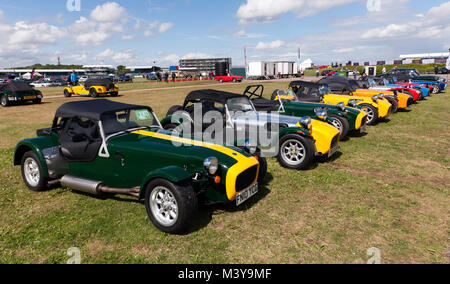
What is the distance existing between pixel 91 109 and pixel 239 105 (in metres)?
3.80

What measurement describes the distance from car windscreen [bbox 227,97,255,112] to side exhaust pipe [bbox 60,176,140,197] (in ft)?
12.0

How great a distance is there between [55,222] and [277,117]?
5.50 metres

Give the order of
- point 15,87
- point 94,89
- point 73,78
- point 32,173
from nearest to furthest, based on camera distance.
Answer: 1. point 32,173
2. point 15,87
3. point 94,89
4. point 73,78

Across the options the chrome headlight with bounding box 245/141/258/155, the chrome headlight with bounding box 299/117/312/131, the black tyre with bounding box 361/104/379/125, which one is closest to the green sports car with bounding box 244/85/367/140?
the chrome headlight with bounding box 299/117/312/131

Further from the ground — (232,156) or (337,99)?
(337,99)

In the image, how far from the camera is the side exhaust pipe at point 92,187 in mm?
4502

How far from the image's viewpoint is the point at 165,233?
13.4 feet

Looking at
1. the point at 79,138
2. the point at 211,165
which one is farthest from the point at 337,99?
the point at 79,138

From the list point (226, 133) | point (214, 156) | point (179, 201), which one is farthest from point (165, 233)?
point (226, 133)

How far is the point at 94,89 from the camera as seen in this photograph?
22500 millimetres

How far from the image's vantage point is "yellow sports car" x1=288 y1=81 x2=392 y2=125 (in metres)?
10.7

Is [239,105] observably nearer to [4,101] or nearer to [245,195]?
[245,195]
